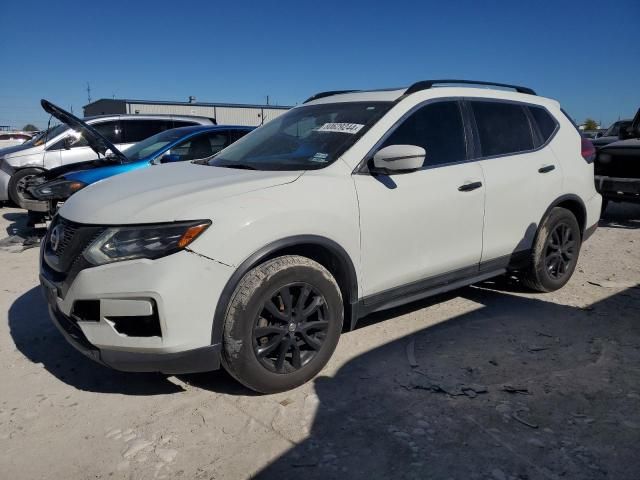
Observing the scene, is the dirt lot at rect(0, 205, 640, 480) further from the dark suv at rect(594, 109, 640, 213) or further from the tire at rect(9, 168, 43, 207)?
the tire at rect(9, 168, 43, 207)

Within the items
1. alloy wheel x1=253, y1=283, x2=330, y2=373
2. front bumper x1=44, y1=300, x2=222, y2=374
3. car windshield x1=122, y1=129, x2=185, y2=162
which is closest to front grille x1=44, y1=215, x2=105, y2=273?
front bumper x1=44, y1=300, x2=222, y2=374

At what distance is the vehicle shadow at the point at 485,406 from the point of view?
90.3 inches

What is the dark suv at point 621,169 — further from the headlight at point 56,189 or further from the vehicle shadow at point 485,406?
the headlight at point 56,189

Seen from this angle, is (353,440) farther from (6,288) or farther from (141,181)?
(6,288)

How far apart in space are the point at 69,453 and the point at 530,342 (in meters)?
3.00

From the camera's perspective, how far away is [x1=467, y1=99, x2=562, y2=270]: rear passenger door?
3881 mm

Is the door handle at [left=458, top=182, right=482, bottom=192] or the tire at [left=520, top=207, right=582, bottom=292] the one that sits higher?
the door handle at [left=458, top=182, right=482, bottom=192]

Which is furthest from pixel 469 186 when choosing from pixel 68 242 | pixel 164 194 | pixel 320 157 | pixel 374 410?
pixel 68 242

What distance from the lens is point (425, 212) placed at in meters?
3.38

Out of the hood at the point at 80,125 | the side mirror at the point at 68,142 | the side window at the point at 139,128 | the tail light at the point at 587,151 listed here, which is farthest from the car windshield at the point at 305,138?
the side mirror at the point at 68,142

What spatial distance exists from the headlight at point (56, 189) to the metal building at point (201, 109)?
28172 millimetres

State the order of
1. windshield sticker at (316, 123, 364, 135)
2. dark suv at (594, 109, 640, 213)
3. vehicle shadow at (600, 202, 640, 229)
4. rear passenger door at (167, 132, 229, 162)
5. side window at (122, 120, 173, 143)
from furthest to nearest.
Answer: side window at (122, 120, 173, 143)
vehicle shadow at (600, 202, 640, 229)
dark suv at (594, 109, 640, 213)
rear passenger door at (167, 132, 229, 162)
windshield sticker at (316, 123, 364, 135)

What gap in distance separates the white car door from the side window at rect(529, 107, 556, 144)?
1.05 m

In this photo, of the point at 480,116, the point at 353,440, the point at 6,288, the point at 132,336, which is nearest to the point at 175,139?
the point at 6,288
